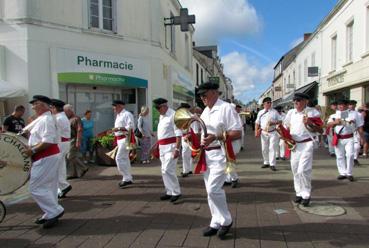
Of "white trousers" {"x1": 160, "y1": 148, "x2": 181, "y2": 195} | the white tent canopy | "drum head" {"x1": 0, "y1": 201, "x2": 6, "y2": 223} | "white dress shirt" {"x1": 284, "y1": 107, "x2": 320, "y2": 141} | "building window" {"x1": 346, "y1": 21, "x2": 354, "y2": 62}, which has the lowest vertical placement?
"drum head" {"x1": 0, "y1": 201, "x2": 6, "y2": 223}

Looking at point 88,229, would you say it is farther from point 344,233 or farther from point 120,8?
point 120,8

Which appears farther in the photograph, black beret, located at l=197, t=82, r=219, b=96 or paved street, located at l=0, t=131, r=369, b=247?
black beret, located at l=197, t=82, r=219, b=96

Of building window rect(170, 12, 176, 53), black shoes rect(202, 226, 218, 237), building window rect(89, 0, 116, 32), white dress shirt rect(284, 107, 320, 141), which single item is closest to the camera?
black shoes rect(202, 226, 218, 237)

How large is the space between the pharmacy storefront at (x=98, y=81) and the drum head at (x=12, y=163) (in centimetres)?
698

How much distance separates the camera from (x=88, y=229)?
5.12m

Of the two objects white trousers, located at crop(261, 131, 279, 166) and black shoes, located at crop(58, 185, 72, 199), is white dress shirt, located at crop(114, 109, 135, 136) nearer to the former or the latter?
black shoes, located at crop(58, 185, 72, 199)

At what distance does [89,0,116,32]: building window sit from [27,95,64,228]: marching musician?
8.63m

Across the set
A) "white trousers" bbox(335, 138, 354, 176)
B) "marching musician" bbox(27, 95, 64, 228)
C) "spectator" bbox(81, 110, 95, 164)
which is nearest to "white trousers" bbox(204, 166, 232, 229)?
"marching musician" bbox(27, 95, 64, 228)

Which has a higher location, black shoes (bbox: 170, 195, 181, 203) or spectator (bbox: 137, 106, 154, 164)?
spectator (bbox: 137, 106, 154, 164)

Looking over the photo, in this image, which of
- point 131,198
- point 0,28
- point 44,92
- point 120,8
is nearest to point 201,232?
point 131,198

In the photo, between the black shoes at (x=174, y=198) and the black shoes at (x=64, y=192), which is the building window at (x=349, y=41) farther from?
the black shoes at (x=64, y=192)

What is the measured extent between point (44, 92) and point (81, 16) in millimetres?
3099

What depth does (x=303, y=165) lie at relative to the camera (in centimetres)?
605

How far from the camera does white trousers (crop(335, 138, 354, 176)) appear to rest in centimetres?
821
